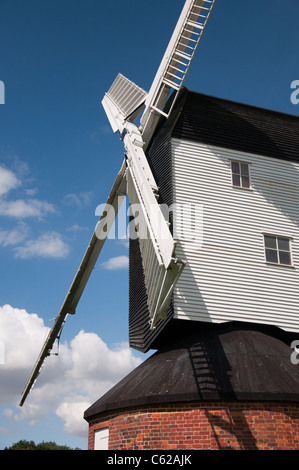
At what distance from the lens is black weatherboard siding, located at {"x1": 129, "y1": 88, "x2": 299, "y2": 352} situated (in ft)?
55.1

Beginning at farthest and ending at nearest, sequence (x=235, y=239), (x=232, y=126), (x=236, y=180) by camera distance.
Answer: (x=232, y=126) → (x=236, y=180) → (x=235, y=239)

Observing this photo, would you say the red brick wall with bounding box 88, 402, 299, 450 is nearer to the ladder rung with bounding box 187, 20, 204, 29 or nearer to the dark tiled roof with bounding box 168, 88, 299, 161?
the dark tiled roof with bounding box 168, 88, 299, 161

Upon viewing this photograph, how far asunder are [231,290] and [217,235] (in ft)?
6.22

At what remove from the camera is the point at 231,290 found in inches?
594

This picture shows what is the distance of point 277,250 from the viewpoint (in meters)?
16.6

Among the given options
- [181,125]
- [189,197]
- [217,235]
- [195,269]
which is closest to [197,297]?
[195,269]

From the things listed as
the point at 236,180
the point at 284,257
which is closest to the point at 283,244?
the point at 284,257

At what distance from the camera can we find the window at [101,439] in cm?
1317

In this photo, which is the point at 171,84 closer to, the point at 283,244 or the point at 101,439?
the point at 283,244

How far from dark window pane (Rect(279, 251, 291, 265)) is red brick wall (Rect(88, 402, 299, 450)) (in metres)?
6.11

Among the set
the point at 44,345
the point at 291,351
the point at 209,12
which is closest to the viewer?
the point at 291,351

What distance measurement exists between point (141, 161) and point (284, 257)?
599 cm

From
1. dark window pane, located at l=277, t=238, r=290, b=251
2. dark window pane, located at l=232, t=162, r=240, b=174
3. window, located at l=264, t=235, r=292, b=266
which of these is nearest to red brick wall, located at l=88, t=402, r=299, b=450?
window, located at l=264, t=235, r=292, b=266

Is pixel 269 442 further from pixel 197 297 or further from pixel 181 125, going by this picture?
pixel 181 125
